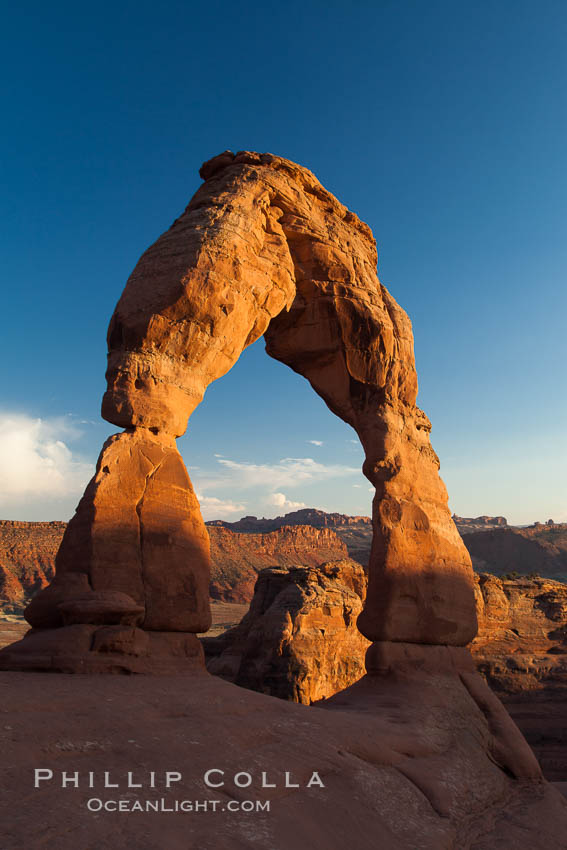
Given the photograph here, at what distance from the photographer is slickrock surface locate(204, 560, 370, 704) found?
13.7m

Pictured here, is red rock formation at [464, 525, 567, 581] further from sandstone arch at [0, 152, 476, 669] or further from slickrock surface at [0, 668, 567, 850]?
slickrock surface at [0, 668, 567, 850]

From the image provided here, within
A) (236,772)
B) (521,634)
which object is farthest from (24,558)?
(236,772)

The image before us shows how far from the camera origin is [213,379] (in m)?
6.06

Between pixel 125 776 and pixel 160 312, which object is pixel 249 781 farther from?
pixel 160 312

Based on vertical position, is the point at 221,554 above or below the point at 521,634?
above

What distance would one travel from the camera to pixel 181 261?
5820 mm

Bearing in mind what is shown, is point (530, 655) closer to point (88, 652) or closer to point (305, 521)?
point (88, 652)

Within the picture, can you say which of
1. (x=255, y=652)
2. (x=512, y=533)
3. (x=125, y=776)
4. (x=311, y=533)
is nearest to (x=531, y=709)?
(x=255, y=652)

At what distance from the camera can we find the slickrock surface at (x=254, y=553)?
50312 millimetres

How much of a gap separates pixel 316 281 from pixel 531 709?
1099 centimetres

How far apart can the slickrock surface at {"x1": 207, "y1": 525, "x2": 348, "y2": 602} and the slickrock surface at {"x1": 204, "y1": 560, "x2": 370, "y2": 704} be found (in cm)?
3121

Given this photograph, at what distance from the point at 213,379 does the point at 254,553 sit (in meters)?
56.0

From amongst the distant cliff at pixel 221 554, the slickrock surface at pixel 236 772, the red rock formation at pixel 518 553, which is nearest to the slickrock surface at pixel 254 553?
the distant cliff at pixel 221 554

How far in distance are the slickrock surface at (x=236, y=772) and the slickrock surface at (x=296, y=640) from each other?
29.9 feet
